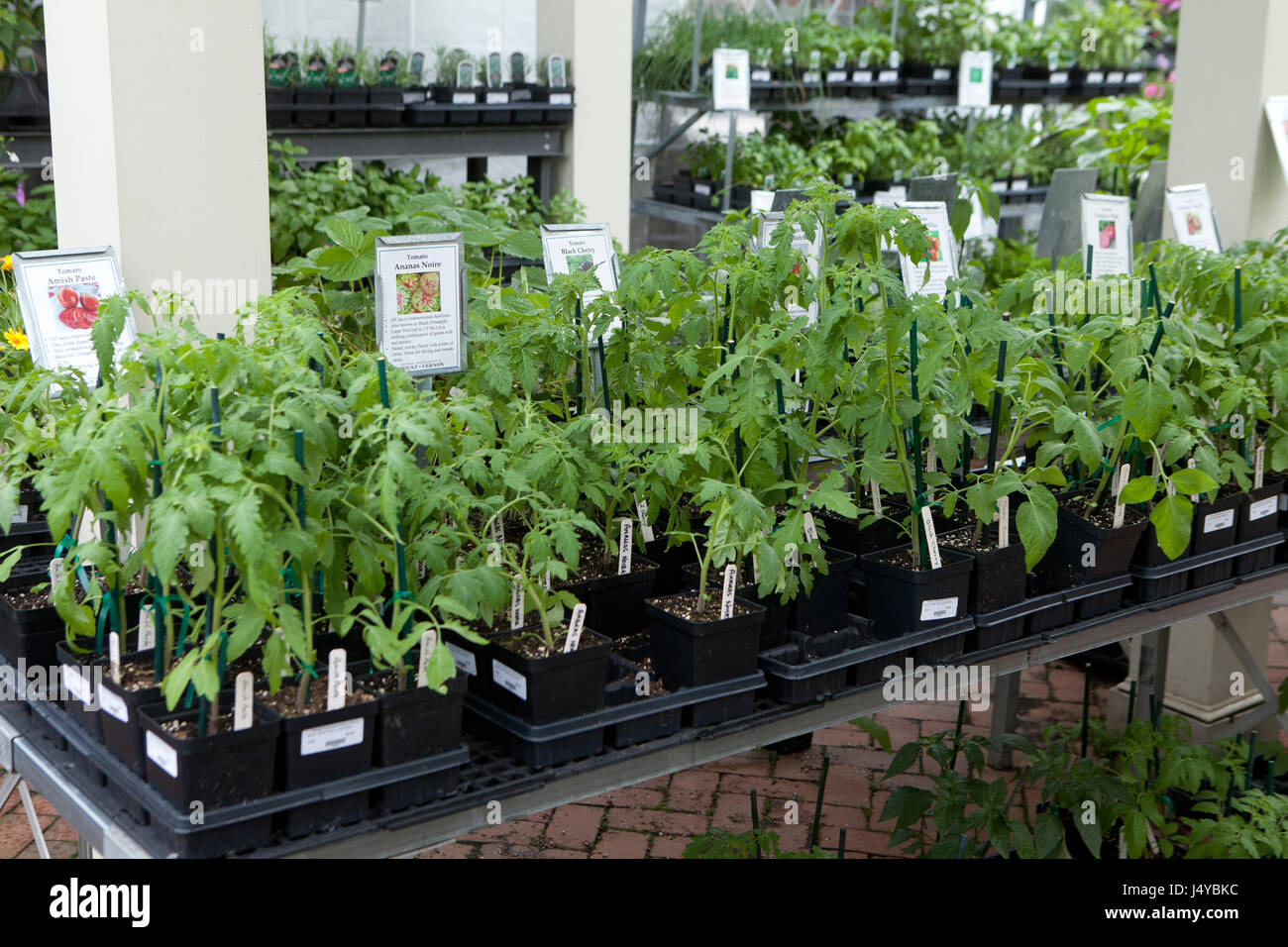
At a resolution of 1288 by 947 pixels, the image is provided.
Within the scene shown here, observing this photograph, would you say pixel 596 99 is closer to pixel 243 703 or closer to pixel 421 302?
pixel 421 302

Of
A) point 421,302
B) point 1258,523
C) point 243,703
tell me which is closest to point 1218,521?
point 1258,523

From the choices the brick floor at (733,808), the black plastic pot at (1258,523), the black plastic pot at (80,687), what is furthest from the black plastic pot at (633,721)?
the black plastic pot at (1258,523)

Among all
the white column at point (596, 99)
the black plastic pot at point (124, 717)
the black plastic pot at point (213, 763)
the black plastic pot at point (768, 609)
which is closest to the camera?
the black plastic pot at point (213, 763)

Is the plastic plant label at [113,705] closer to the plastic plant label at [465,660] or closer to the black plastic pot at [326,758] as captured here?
the black plastic pot at [326,758]

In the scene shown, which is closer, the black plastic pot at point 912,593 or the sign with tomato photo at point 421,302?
the sign with tomato photo at point 421,302

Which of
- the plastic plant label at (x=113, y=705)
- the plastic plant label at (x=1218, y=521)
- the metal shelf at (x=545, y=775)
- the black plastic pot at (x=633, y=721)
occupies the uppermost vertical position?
the plastic plant label at (x=1218, y=521)

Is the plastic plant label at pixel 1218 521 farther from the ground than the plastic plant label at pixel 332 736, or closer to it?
farther from the ground

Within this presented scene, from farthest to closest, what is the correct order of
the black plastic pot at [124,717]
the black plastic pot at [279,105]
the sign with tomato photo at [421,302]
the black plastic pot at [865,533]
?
the black plastic pot at [279,105] < the black plastic pot at [865,533] < the sign with tomato photo at [421,302] < the black plastic pot at [124,717]

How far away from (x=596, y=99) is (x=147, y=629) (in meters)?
4.22

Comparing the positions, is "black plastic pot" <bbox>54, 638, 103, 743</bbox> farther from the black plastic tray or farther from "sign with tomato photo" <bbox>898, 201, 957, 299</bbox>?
"sign with tomato photo" <bbox>898, 201, 957, 299</bbox>

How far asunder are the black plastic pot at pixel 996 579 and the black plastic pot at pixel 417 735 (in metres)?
1.01

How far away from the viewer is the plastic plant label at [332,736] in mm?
1694
